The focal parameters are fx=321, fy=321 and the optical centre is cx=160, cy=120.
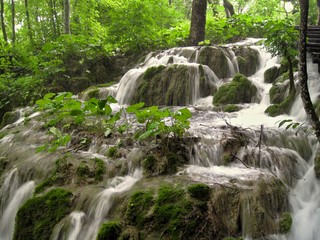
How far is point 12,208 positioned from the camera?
4.50 m

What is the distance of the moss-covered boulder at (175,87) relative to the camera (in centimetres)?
834

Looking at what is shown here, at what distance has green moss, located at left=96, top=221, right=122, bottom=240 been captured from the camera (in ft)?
11.0

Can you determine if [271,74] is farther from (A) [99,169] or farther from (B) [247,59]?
(A) [99,169]

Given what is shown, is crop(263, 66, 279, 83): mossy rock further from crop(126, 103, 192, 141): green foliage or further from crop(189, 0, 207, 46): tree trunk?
crop(126, 103, 192, 141): green foliage

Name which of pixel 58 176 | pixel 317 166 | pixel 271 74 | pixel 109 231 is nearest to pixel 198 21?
pixel 271 74

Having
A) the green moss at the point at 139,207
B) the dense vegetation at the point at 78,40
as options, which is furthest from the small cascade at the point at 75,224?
the dense vegetation at the point at 78,40

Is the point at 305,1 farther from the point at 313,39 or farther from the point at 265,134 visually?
the point at 313,39

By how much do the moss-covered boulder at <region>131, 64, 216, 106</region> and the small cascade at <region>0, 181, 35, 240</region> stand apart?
14.5 ft

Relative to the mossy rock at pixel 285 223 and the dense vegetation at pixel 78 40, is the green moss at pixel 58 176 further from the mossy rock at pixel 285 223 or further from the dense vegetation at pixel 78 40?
the dense vegetation at pixel 78 40

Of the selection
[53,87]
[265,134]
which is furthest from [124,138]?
[53,87]

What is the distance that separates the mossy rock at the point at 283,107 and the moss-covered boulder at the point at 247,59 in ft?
9.46

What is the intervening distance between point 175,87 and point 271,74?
269 cm

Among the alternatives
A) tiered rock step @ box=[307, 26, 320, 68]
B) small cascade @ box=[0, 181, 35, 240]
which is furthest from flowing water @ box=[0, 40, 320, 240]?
tiered rock step @ box=[307, 26, 320, 68]

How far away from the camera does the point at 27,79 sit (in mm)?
10070
